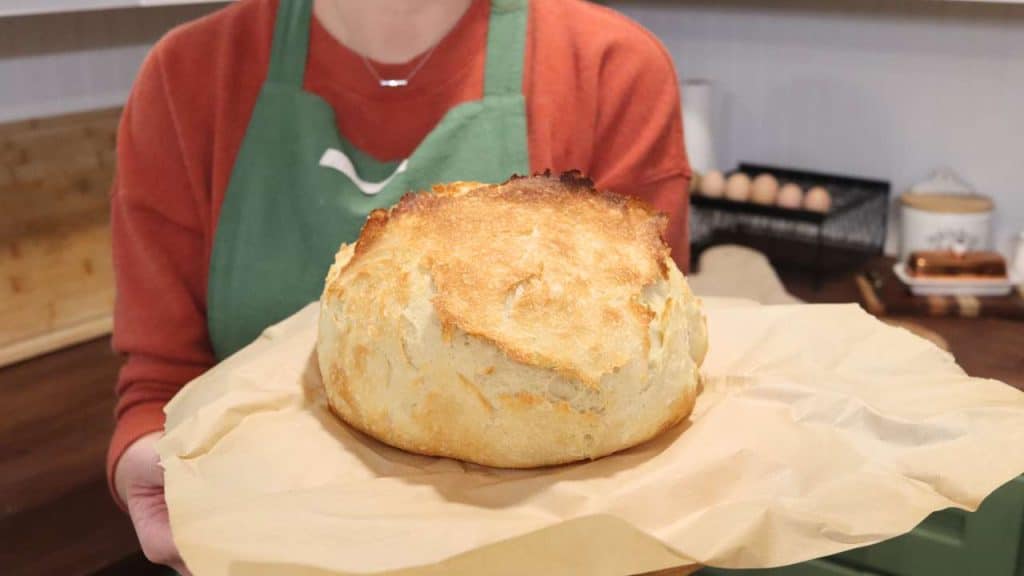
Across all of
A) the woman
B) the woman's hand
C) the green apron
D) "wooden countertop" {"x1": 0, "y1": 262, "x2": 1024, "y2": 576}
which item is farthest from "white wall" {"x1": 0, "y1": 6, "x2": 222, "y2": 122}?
the woman's hand

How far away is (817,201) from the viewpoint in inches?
74.0

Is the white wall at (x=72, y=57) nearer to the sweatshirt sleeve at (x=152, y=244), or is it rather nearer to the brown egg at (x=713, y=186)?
the sweatshirt sleeve at (x=152, y=244)

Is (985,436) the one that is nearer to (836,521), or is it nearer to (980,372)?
(836,521)

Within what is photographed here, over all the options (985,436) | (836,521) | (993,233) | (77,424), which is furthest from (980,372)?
(77,424)

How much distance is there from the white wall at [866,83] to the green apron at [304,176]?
3.91 feet

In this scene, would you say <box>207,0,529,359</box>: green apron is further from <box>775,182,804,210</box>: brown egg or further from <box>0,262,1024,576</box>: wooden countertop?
<box>775,182,804,210</box>: brown egg

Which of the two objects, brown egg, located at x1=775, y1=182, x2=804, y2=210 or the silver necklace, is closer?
the silver necklace

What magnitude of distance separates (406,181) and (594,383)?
18.9 inches

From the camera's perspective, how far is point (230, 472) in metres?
0.69

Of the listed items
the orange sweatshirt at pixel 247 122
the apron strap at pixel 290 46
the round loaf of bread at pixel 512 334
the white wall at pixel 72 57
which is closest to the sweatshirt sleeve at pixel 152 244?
the orange sweatshirt at pixel 247 122

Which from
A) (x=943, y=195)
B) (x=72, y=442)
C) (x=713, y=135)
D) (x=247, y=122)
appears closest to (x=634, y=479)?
(x=247, y=122)

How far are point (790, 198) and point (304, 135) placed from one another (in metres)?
1.16

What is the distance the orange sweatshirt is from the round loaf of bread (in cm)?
35

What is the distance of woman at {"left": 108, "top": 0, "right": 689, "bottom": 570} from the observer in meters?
1.08
